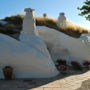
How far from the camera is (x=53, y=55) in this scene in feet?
44.2

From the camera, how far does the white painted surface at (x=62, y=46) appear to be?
13.4 m

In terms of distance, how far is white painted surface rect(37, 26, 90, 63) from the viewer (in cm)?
1335

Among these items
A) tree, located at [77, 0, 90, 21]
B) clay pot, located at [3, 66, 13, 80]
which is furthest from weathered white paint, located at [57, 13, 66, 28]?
clay pot, located at [3, 66, 13, 80]

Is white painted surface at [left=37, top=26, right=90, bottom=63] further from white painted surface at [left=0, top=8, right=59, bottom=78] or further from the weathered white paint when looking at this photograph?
the weathered white paint

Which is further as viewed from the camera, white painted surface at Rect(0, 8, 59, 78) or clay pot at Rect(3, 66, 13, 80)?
white painted surface at Rect(0, 8, 59, 78)

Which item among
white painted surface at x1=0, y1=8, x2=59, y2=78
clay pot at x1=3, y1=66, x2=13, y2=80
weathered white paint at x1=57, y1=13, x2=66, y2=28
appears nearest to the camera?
clay pot at x1=3, y1=66, x2=13, y2=80

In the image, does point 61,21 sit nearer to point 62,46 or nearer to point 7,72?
point 62,46

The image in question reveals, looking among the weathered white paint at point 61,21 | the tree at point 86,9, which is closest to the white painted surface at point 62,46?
the tree at point 86,9

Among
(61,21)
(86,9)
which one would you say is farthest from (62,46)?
(61,21)

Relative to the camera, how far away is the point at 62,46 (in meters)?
13.6

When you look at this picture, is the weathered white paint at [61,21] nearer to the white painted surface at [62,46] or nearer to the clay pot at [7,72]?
the white painted surface at [62,46]

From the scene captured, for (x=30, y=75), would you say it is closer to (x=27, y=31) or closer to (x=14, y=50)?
(x=14, y=50)

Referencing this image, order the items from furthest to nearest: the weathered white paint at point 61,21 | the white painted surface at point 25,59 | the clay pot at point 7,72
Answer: the weathered white paint at point 61,21 < the white painted surface at point 25,59 < the clay pot at point 7,72

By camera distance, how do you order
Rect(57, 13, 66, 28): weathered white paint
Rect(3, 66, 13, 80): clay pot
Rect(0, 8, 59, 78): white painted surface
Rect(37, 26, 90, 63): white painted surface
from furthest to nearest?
Rect(57, 13, 66, 28): weathered white paint < Rect(37, 26, 90, 63): white painted surface < Rect(0, 8, 59, 78): white painted surface < Rect(3, 66, 13, 80): clay pot
